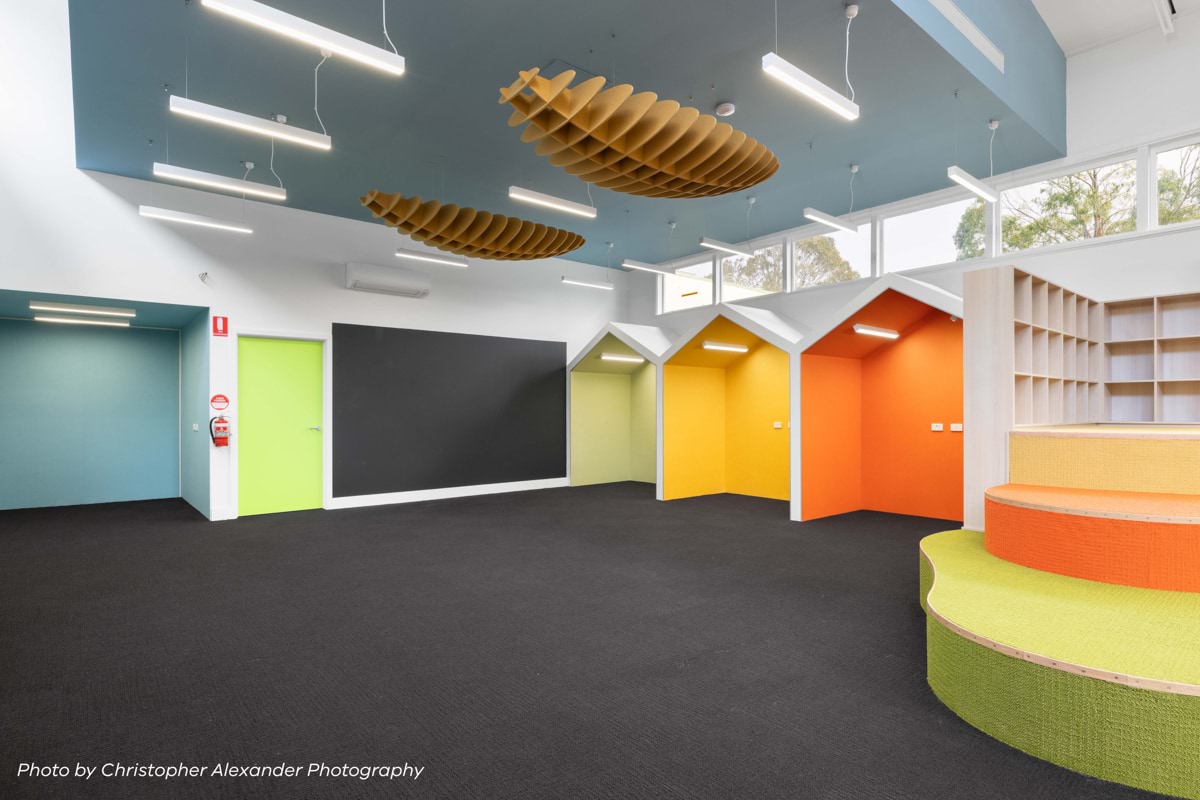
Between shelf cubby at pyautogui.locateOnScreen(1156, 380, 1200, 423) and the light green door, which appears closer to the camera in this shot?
shelf cubby at pyautogui.locateOnScreen(1156, 380, 1200, 423)

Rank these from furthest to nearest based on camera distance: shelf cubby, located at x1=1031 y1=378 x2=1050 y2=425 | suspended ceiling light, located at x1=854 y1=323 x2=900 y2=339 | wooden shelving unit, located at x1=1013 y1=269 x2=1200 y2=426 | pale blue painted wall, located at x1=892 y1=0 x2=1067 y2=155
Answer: suspended ceiling light, located at x1=854 y1=323 x2=900 y2=339
shelf cubby, located at x1=1031 y1=378 x2=1050 y2=425
wooden shelving unit, located at x1=1013 y1=269 x2=1200 y2=426
pale blue painted wall, located at x1=892 y1=0 x2=1067 y2=155

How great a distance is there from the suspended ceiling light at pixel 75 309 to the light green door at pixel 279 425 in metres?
1.70

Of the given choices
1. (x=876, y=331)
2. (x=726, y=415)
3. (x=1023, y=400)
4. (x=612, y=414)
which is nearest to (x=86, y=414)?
(x=612, y=414)

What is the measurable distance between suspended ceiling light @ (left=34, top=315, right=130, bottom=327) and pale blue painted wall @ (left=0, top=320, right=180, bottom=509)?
0.76ft

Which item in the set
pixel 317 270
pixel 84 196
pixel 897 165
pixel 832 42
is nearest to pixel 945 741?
pixel 832 42

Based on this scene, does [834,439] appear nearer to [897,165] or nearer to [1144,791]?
[897,165]

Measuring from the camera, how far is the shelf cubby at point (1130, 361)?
6516mm

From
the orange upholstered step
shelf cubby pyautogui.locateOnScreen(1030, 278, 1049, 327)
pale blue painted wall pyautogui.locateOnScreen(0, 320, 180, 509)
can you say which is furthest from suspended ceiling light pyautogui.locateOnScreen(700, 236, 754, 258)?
pale blue painted wall pyautogui.locateOnScreen(0, 320, 180, 509)

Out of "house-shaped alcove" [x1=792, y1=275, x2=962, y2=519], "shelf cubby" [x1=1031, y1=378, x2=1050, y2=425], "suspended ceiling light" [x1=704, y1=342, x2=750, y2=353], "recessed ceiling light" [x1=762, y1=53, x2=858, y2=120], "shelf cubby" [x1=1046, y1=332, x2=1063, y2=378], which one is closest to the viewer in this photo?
"recessed ceiling light" [x1=762, y1=53, x2=858, y2=120]

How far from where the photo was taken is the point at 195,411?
28.4ft

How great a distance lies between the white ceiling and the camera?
6.27m

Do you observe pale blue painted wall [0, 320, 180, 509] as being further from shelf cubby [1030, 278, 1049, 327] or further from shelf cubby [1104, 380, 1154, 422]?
shelf cubby [1104, 380, 1154, 422]

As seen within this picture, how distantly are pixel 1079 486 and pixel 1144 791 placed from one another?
99.3 inches

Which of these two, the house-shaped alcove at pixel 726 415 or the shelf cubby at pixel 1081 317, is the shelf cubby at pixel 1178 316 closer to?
the shelf cubby at pixel 1081 317
